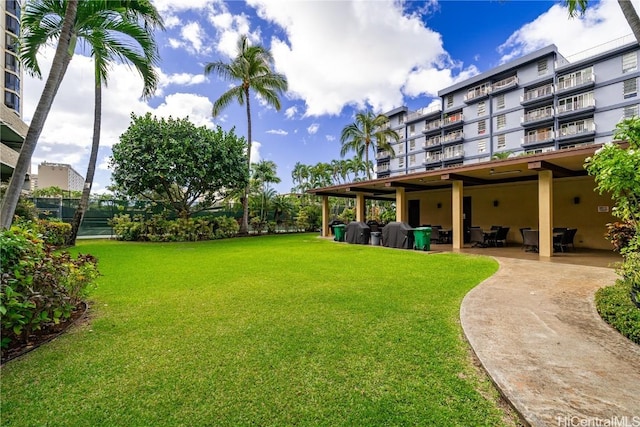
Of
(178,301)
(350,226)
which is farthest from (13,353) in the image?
(350,226)

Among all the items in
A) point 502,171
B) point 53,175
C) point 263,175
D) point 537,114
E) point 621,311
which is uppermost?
point 537,114

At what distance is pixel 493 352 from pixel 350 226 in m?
10.3

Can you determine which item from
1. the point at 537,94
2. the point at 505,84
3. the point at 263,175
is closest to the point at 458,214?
the point at 263,175

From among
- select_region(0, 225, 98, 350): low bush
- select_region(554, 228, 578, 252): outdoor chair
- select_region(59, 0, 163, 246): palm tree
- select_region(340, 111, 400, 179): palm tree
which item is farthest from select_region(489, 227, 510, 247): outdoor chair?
select_region(340, 111, 400, 179): palm tree

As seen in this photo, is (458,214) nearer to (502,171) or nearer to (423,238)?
(423,238)

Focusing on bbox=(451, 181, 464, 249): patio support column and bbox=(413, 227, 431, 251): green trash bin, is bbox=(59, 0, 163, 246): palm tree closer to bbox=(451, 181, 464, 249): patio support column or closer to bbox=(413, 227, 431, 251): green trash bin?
bbox=(413, 227, 431, 251): green trash bin

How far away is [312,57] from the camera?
44.6 ft

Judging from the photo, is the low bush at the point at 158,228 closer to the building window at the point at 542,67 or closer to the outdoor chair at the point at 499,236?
the outdoor chair at the point at 499,236

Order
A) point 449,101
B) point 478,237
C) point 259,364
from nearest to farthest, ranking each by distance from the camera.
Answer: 1. point 259,364
2. point 478,237
3. point 449,101

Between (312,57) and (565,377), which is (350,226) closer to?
(312,57)

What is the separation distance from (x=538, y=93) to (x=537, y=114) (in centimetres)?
224

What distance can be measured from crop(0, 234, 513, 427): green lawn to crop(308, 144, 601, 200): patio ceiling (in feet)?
16.7

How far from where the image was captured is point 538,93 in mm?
30562

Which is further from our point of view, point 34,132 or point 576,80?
point 576,80
